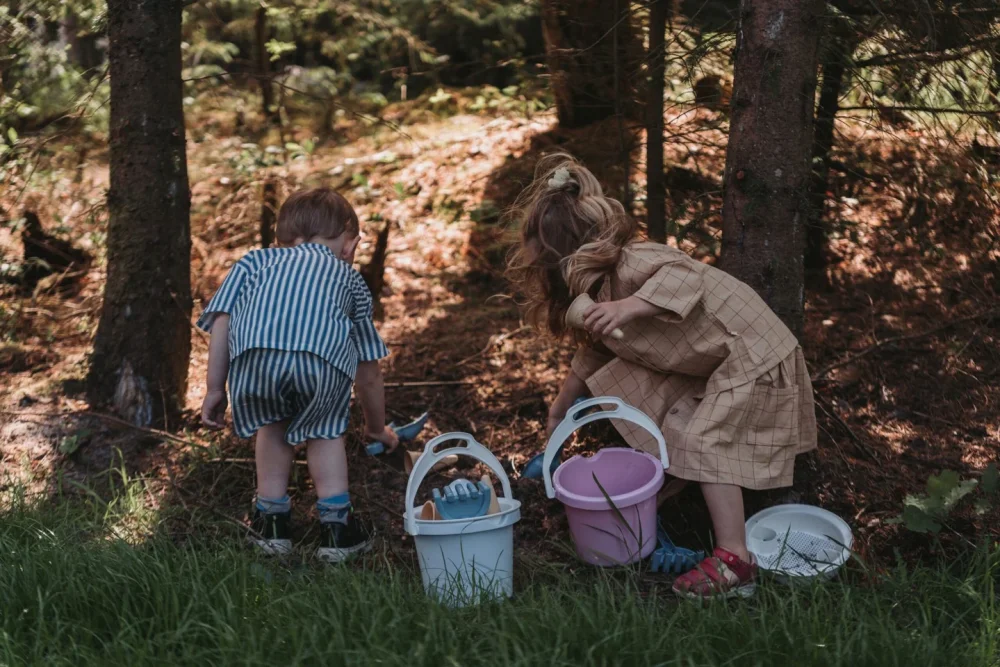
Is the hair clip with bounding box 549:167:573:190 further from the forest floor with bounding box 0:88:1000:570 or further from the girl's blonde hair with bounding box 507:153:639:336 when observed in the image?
the forest floor with bounding box 0:88:1000:570

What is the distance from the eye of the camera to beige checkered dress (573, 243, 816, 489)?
118 inches

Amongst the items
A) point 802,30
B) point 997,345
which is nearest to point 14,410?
point 802,30

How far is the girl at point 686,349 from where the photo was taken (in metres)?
2.96

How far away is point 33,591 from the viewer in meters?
2.50

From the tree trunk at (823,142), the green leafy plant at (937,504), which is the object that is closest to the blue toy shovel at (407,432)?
the tree trunk at (823,142)

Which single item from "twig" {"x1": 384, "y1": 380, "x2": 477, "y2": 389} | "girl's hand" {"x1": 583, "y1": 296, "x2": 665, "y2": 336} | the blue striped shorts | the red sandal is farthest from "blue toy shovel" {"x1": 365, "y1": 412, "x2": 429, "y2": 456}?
the red sandal

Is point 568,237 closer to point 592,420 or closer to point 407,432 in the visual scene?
point 592,420

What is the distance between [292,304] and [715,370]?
1.47 metres

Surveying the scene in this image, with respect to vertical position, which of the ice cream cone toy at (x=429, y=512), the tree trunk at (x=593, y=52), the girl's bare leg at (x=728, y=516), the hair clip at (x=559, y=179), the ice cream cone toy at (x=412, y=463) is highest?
the tree trunk at (x=593, y=52)

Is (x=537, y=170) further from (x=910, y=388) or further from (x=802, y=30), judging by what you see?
(x=910, y=388)

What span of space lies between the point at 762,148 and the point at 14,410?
3465mm

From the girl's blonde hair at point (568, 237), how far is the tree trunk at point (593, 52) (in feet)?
2.34

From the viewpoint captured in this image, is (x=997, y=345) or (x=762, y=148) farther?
(x=997, y=345)

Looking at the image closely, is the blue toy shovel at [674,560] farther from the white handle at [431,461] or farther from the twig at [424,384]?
the twig at [424,384]
